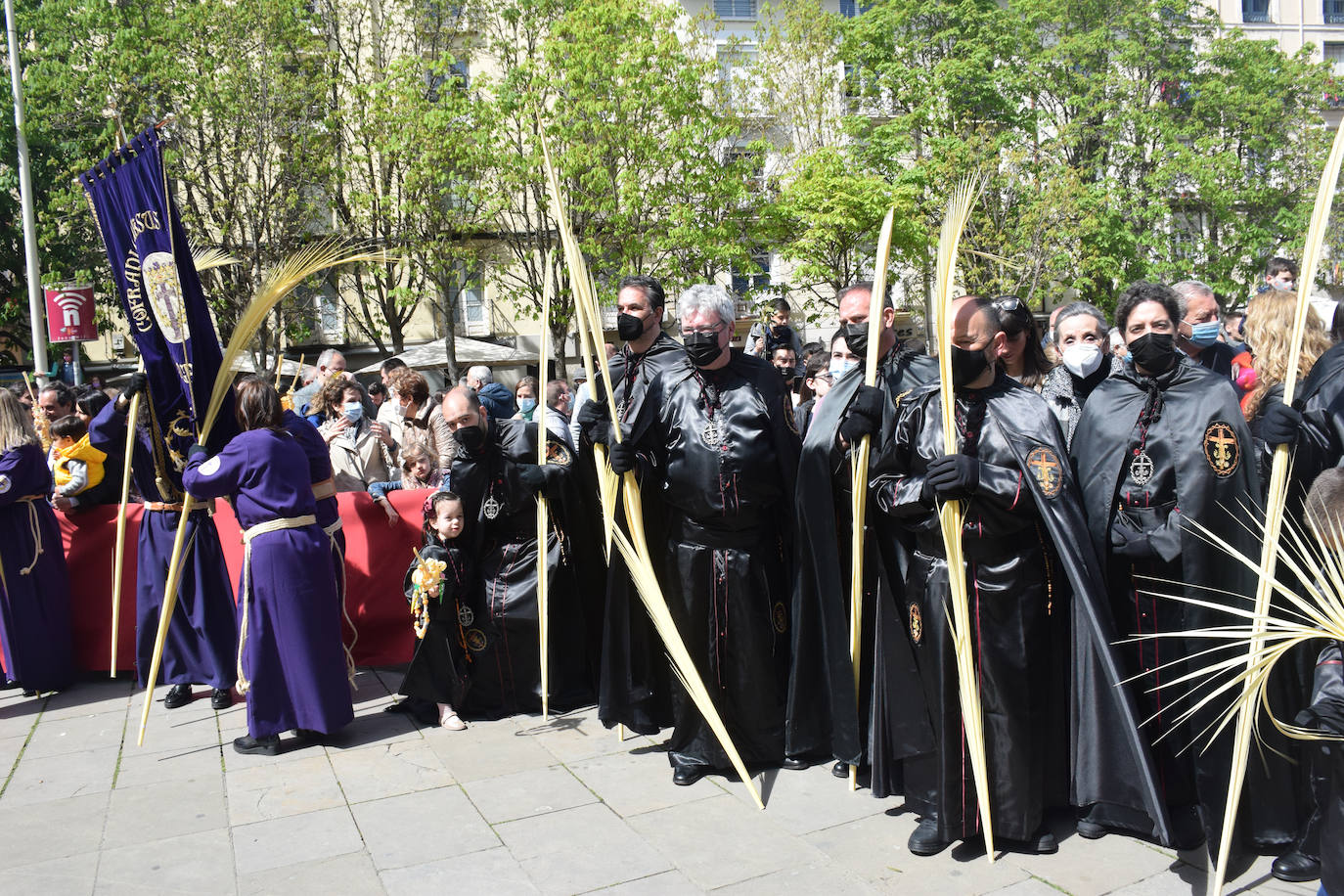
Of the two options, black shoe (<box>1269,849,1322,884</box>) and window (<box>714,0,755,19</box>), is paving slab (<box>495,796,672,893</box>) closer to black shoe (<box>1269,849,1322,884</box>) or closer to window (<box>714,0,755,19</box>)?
black shoe (<box>1269,849,1322,884</box>)

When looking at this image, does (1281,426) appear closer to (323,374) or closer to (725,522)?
(725,522)

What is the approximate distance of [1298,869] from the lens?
11.5 feet

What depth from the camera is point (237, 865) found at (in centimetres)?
402

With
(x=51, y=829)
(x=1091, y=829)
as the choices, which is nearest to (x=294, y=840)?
(x=51, y=829)

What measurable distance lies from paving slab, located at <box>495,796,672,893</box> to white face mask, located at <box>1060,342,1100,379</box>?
249 centimetres

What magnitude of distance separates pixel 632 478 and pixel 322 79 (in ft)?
63.7

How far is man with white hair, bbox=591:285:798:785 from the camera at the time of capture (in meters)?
4.57

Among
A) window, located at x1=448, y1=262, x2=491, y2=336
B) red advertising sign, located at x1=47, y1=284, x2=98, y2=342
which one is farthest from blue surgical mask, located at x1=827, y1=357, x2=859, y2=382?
window, located at x1=448, y1=262, x2=491, y2=336

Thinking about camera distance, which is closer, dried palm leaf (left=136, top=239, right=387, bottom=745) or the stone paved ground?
the stone paved ground

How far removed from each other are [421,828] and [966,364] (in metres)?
2.74

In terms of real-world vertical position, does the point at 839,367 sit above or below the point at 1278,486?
above

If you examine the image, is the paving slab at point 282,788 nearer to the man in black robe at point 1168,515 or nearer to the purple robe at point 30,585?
the purple robe at point 30,585

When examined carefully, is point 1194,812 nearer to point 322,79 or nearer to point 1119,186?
point 322,79

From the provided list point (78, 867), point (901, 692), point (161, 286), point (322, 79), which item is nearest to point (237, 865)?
point (78, 867)
